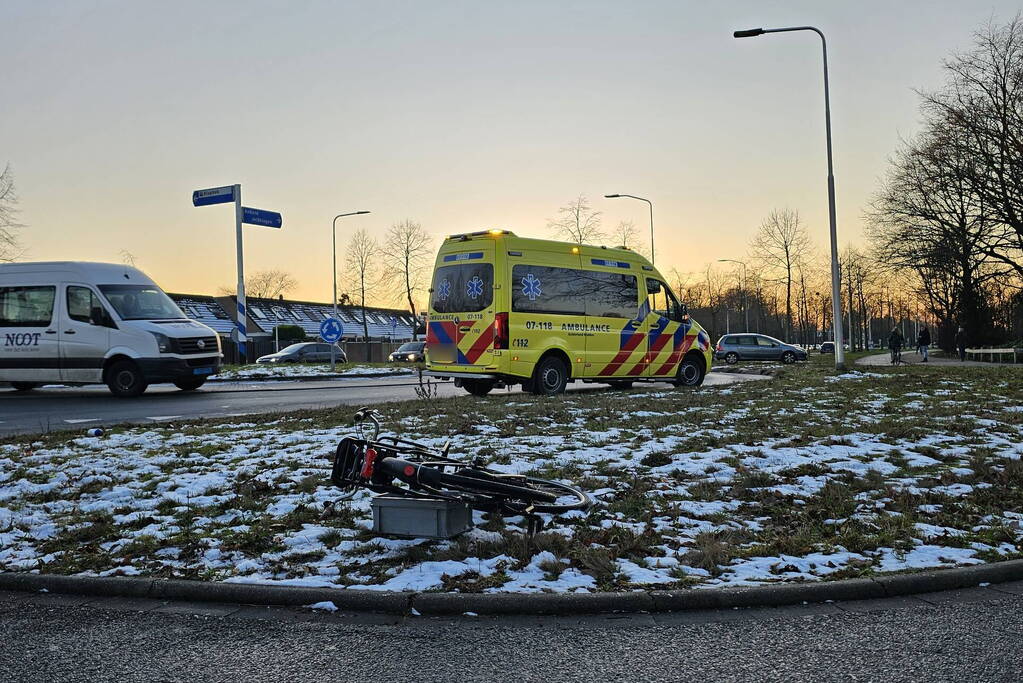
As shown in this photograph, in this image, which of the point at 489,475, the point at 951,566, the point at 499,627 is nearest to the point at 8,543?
the point at 489,475

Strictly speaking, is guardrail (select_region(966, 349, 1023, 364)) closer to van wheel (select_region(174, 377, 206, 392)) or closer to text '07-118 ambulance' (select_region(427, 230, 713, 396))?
text '07-118 ambulance' (select_region(427, 230, 713, 396))

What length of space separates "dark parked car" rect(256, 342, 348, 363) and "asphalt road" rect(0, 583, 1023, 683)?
36203 mm

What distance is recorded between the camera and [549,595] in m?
4.12

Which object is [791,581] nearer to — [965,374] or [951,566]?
[951,566]

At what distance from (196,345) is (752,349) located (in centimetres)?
2957

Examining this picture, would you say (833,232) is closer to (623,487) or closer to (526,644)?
(623,487)

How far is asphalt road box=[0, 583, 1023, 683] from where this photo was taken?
3383mm

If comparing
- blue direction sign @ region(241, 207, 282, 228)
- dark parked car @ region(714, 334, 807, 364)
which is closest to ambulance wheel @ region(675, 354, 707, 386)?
blue direction sign @ region(241, 207, 282, 228)

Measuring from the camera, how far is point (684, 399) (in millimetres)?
13180

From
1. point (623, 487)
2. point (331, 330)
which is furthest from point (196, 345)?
point (623, 487)

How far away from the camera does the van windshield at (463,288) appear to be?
14.9 meters

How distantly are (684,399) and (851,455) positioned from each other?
5613 mm

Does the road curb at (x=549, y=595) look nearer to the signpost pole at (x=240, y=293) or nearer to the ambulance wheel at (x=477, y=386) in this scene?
the ambulance wheel at (x=477, y=386)

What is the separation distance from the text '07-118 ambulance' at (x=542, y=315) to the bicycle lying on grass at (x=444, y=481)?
9225 millimetres
